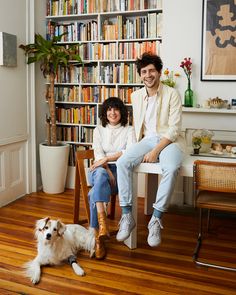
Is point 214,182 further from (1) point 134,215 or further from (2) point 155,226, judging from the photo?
(1) point 134,215

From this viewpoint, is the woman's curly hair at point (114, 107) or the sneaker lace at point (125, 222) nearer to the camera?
the sneaker lace at point (125, 222)

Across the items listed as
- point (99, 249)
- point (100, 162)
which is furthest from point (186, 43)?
point (99, 249)

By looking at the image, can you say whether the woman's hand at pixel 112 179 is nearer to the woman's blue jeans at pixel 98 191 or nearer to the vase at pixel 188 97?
the woman's blue jeans at pixel 98 191

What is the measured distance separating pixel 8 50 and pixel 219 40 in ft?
6.77

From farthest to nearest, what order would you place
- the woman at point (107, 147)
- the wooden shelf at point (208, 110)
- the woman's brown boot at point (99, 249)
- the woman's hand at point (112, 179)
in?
the wooden shelf at point (208, 110)
the woman's hand at point (112, 179)
the woman at point (107, 147)
the woman's brown boot at point (99, 249)

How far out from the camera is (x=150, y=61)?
9.18ft

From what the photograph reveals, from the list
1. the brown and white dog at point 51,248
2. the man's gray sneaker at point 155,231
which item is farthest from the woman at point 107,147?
the man's gray sneaker at point 155,231

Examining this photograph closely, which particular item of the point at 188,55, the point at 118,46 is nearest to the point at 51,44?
the point at 118,46

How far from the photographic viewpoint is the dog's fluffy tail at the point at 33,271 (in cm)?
232

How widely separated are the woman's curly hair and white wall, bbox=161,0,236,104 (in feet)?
2.77

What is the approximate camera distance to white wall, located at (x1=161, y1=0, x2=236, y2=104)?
3516 mm

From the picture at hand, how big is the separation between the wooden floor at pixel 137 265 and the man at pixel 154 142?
212 mm

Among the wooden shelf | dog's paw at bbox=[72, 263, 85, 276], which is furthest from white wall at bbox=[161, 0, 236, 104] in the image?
dog's paw at bbox=[72, 263, 85, 276]

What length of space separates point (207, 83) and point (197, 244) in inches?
62.8
